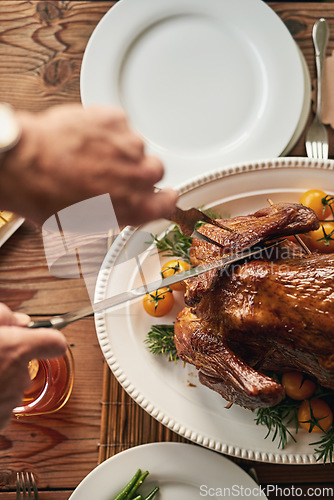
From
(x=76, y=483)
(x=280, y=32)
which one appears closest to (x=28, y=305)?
(x=76, y=483)

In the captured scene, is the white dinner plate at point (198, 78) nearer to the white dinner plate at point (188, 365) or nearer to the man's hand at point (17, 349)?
the white dinner plate at point (188, 365)

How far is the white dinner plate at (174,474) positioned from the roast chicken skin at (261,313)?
0.26 m

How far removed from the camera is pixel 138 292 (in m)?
0.86

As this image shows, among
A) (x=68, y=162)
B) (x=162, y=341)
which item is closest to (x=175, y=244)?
(x=162, y=341)

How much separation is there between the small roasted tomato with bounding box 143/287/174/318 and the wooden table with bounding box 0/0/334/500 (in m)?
0.18

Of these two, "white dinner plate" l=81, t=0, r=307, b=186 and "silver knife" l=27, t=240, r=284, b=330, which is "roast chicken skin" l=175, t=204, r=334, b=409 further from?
"white dinner plate" l=81, t=0, r=307, b=186

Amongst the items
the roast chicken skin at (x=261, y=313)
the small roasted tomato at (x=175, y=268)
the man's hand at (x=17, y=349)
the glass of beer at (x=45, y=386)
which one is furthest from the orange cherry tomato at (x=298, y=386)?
the man's hand at (x=17, y=349)

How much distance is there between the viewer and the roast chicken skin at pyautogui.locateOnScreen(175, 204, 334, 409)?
0.85 metres

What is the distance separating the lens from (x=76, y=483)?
48.3 inches

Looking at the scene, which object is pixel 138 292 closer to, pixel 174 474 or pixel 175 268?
pixel 175 268

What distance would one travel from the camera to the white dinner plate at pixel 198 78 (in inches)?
49.1

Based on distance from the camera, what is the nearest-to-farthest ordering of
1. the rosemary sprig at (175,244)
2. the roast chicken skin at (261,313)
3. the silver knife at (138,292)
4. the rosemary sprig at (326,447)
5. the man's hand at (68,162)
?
1. the man's hand at (68,162)
2. the silver knife at (138,292)
3. the roast chicken skin at (261,313)
4. the rosemary sprig at (326,447)
5. the rosemary sprig at (175,244)

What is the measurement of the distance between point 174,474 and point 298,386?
0.38m

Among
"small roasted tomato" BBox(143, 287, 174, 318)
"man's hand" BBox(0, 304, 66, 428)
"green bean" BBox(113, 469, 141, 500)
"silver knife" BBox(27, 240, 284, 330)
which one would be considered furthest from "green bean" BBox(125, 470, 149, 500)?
"man's hand" BBox(0, 304, 66, 428)
